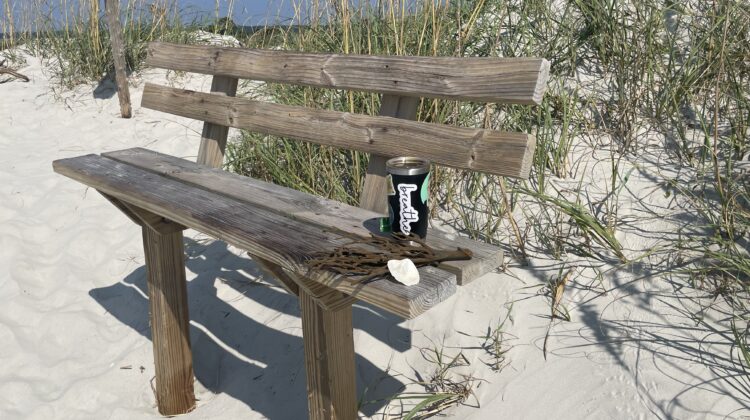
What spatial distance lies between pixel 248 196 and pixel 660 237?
5.02ft

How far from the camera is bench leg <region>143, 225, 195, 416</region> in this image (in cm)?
279

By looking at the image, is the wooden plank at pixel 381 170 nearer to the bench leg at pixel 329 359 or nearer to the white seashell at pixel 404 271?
the bench leg at pixel 329 359

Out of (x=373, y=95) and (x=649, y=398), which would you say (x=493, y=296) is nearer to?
(x=649, y=398)

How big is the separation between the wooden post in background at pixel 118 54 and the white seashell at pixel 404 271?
473 centimetres

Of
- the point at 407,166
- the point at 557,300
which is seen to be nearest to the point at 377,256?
the point at 407,166

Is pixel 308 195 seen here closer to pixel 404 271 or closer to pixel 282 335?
pixel 404 271

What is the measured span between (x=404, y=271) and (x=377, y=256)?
0.09 metres

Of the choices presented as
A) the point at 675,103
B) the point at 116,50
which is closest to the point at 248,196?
the point at 675,103

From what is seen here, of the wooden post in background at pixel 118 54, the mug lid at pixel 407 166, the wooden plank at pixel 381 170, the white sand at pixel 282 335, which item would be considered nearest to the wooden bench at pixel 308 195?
the wooden plank at pixel 381 170

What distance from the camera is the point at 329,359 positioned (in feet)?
6.63

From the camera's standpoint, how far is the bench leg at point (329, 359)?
1.99m

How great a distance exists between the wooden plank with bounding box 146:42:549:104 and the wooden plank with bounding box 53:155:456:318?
46 cm

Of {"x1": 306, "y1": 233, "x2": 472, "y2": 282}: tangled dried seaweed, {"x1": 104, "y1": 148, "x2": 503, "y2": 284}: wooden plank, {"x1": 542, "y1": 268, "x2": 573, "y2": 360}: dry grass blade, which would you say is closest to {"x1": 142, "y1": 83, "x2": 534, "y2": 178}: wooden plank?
{"x1": 104, "y1": 148, "x2": 503, "y2": 284}: wooden plank

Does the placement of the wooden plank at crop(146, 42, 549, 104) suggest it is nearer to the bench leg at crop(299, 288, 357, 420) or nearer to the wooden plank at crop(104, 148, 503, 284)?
the wooden plank at crop(104, 148, 503, 284)
